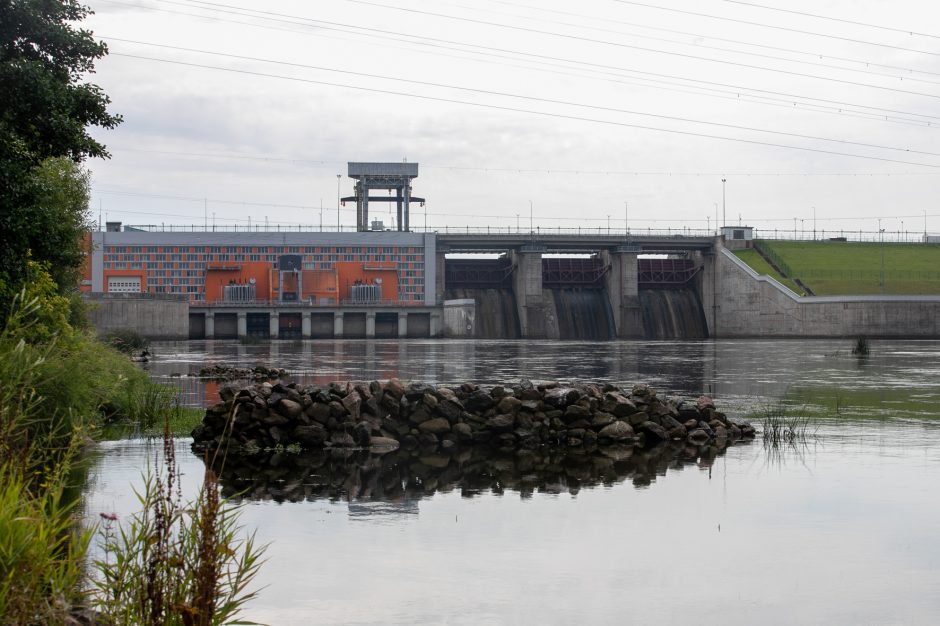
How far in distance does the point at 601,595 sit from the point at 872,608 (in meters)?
2.72

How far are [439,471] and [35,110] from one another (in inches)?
479

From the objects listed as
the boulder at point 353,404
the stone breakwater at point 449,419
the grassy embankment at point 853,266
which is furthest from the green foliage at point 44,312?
the grassy embankment at point 853,266

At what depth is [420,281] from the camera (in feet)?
422

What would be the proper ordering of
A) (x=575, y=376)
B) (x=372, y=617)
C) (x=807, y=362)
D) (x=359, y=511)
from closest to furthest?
(x=372, y=617), (x=359, y=511), (x=575, y=376), (x=807, y=362)

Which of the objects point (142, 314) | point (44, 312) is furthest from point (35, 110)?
point (142, 314)

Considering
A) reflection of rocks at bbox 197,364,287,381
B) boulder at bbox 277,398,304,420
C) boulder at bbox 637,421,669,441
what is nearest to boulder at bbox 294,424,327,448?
boulder at bbox 277,398,304,420

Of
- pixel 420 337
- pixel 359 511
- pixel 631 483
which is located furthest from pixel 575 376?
pixel 420 337

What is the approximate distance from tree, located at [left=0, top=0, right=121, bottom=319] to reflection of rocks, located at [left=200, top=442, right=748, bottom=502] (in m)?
7.90

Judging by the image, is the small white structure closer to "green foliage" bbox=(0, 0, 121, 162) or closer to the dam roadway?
the dam roadway

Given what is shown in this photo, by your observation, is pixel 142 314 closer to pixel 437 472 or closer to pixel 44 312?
pixel 44 312

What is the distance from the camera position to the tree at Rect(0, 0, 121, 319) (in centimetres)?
2298

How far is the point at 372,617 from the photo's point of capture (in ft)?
34.5

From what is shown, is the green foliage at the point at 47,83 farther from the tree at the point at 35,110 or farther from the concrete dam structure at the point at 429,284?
the concrete dam structure at the point at 429,284

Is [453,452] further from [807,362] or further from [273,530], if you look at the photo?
[807,362]
